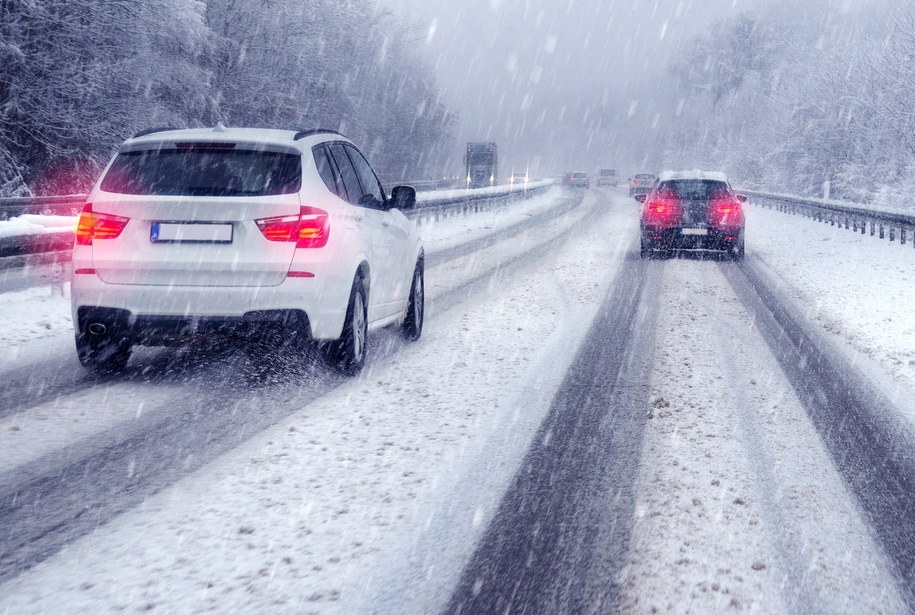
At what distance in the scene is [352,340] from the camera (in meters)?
6.38

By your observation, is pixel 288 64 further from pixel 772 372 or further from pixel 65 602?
pixel 65 602

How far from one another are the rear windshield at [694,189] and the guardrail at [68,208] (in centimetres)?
693

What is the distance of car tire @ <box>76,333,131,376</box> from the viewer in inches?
247

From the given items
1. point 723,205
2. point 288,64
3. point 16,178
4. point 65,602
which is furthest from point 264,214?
point 288,64

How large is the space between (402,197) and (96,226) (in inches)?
98.5

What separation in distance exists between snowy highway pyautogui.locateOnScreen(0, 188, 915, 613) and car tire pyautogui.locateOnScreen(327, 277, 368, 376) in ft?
0.41

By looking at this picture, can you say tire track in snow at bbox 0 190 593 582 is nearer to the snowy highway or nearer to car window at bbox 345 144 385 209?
the snowy highway

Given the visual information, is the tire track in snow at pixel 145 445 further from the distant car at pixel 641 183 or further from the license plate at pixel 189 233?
the distant car at pixel 641 183

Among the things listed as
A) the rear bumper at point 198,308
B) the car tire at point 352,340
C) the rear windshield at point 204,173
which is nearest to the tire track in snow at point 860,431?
the car tire at point 352,340

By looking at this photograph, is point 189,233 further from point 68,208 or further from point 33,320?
point 68,208

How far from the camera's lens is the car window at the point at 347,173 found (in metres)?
6.76

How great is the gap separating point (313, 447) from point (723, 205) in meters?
12.9

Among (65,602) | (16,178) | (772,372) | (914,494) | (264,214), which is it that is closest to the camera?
(65,602)

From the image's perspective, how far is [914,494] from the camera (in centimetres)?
411
